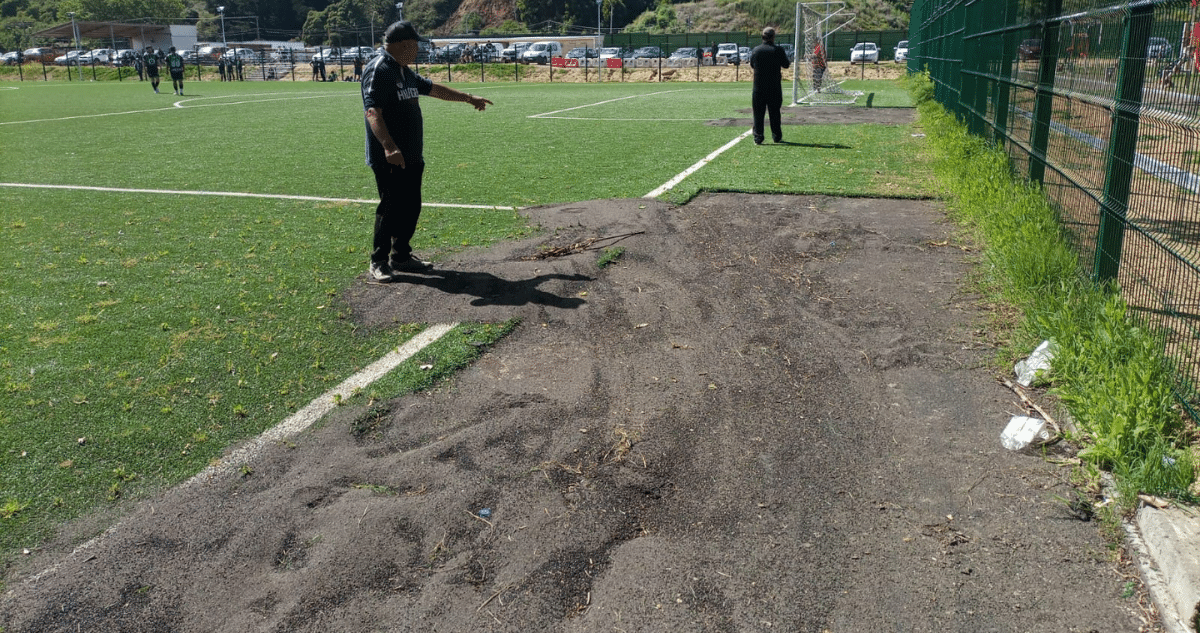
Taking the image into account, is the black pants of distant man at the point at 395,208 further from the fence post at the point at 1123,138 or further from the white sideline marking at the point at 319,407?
the fence post at the point at 1123,138

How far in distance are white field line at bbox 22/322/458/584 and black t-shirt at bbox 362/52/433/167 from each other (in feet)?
5.21

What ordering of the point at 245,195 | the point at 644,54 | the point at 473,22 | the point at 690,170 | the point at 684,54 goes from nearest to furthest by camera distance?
the point at 245,195 < the point at 690,170 < the point at 684,54 < the point at 644,54 < the point at 473,22

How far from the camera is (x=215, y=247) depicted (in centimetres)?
787

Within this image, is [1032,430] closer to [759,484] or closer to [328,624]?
[759,484]

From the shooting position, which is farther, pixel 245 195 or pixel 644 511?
pixel 245 195

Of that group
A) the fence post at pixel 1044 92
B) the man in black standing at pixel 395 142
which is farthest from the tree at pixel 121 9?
the fence post at pixel 1044 92

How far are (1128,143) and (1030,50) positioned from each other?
3.53 meters

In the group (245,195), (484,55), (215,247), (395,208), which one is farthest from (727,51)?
(395,208)

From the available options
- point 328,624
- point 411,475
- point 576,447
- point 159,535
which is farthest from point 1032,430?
point 159,535

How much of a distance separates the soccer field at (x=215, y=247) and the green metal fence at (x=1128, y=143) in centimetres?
311

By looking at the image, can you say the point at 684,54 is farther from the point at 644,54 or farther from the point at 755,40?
the point at 755,40

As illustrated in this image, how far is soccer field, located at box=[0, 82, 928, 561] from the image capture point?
4.17 m

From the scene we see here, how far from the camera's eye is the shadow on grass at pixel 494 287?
20.0 ft

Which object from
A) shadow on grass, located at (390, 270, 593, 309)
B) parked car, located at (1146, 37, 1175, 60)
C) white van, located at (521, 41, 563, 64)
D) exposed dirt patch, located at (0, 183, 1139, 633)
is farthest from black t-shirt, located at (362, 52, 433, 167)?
white van, located at (521, 41, 563, 64)
